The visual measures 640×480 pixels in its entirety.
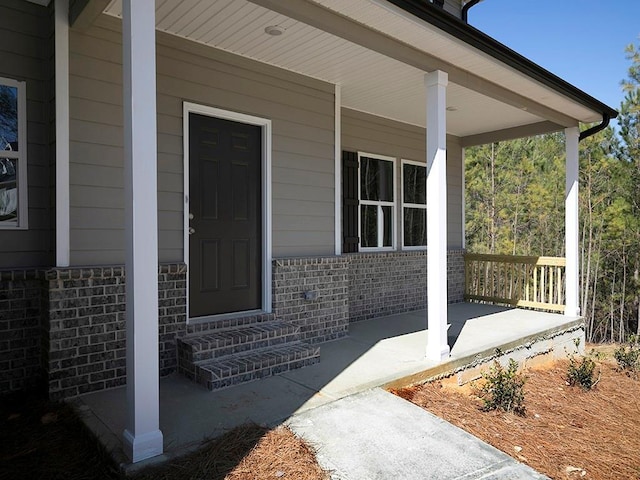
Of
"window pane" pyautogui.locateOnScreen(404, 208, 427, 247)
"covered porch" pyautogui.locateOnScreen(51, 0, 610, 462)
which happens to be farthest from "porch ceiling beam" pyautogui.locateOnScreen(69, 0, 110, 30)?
"window pane" pyautogui.locateOnScreen(404, 208, 427, 247)

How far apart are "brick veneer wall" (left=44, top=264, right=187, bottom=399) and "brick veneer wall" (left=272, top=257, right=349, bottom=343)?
1.31 meters

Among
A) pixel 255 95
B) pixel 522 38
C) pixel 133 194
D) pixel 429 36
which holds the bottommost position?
pixel 133 194

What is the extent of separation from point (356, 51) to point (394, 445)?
3271mm

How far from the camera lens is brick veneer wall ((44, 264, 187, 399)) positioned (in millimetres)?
3137

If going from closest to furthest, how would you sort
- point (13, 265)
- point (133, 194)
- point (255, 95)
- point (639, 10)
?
point (133, 194) < point (13, 265) < point (255, 95) < point (639, 10)

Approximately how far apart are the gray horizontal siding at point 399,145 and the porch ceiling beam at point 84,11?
11.1 ft

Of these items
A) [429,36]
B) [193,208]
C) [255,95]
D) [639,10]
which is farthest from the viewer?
[639,10]

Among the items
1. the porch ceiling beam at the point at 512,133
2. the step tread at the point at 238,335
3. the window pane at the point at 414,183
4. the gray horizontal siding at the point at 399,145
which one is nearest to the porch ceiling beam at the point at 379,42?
the porch ceiling beam at the point at 512,133

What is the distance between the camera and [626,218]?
9.39 m

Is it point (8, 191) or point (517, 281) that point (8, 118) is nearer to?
point (8, 191)

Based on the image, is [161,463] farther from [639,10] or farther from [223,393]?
[639,10]

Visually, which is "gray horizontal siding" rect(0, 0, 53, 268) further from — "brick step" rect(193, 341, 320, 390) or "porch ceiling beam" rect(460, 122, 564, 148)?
"porch ceiling beam" rect(460, 122, 564, 148)

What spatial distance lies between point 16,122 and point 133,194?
1767 mm

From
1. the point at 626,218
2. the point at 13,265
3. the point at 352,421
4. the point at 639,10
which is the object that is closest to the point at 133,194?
the point at 13,265
